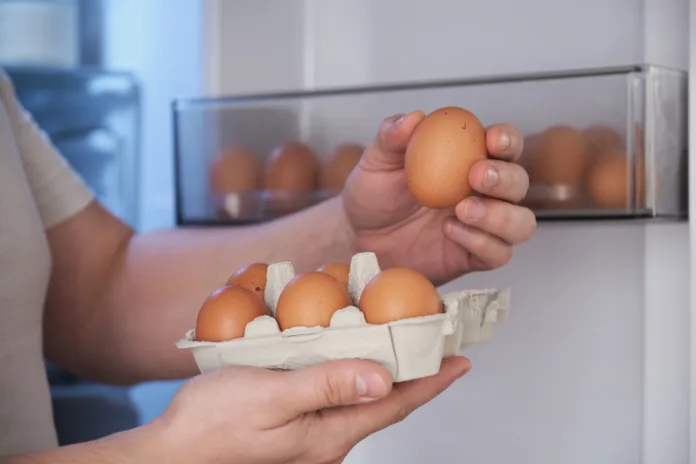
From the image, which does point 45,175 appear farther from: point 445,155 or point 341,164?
point 445,155

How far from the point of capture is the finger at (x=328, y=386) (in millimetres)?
625

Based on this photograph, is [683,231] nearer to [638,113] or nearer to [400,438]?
[638,113]

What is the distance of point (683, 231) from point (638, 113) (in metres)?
0.16

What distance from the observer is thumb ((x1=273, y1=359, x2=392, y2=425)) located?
625 mm

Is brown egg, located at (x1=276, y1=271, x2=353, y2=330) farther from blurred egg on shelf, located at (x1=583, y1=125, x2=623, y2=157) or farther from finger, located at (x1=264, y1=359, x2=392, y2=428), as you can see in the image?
blurred egg on shelf, located at (x1=583, y1=125, x2=623, y2=157)

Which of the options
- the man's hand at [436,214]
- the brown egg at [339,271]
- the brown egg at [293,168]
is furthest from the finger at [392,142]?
the brown egg at [293,168]

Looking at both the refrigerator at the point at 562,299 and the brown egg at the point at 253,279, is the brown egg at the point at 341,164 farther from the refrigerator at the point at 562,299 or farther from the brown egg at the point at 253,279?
the brown egg at the point at 253,279

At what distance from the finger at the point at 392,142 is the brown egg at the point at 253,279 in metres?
0.16

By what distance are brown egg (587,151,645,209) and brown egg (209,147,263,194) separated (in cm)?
46

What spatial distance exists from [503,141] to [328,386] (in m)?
0.31

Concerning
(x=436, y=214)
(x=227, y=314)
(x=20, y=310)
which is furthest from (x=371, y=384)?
(x=20, y=310)

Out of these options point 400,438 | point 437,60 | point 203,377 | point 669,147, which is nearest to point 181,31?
point 437,60

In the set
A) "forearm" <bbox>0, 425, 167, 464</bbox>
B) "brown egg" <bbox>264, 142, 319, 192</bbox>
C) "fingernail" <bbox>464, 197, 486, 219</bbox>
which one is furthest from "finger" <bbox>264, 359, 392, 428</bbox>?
"brown egg" <bbox>264, 142, 319, 192</bbox>

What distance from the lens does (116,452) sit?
679mm
